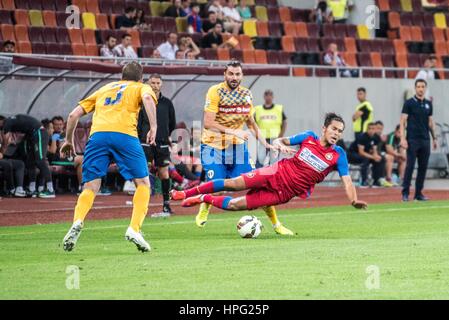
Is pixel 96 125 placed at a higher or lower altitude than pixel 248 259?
higher

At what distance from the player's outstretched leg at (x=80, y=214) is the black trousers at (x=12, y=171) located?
35.2 feet

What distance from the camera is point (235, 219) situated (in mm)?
18141

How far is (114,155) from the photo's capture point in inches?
509

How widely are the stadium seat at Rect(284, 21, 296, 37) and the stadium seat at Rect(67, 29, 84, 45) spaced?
24.5 ft

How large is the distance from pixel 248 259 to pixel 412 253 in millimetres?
1787

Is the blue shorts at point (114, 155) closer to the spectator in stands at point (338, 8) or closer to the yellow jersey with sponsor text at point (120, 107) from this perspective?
the yellow jersey with sponsor text at point (120, 107)

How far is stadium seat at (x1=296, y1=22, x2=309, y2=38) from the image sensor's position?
1337 inches

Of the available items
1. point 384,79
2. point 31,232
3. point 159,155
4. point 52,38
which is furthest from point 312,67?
point 31,232

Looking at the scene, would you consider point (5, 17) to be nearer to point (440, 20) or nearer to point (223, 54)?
point (223, 54)

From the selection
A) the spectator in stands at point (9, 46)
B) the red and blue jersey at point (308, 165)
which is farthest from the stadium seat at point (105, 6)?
the red and blue jersey at point (308, 165)

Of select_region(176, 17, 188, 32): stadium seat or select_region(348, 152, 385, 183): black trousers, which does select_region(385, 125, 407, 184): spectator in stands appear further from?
select_region(176, 17, 188, 32): stadium seat

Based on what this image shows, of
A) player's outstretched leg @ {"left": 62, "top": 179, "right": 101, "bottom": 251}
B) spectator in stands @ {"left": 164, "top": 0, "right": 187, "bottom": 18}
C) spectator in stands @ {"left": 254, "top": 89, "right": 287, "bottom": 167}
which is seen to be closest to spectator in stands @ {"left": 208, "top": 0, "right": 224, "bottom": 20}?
spectator in stands @ {"left": 164, "top": 0, "right": 187, "bottom": 18}
